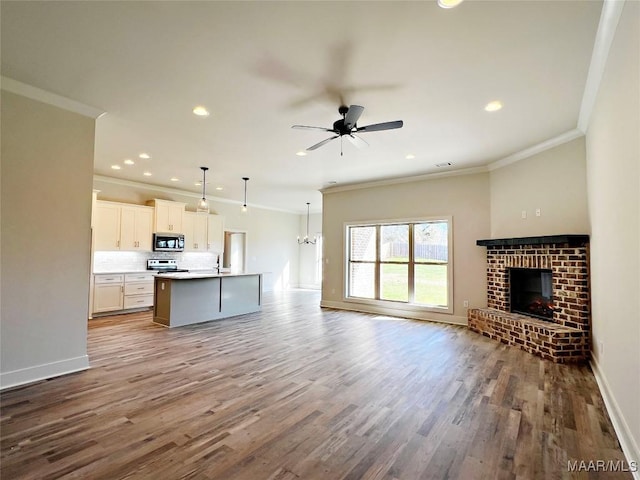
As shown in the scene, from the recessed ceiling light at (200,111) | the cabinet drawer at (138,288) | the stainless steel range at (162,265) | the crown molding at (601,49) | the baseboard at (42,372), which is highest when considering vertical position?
the recessed ceiling light at (200,111)

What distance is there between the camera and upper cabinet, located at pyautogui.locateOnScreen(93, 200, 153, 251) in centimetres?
654

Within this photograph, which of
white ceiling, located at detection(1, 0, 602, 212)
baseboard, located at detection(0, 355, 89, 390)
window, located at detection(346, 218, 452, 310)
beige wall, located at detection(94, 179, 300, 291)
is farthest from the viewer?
beige wall, located at detection(94, 179, 300, 291)

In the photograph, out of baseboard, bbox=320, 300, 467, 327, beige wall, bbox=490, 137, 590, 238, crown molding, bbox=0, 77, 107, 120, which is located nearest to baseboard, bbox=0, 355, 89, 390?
crown molding, bbox=0, 77, 107, 120

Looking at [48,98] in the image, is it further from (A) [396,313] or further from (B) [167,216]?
(A) [396,313]

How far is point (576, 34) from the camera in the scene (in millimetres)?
2322

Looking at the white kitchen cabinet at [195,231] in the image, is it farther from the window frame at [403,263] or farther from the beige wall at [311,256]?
the beige wall at [311,256]

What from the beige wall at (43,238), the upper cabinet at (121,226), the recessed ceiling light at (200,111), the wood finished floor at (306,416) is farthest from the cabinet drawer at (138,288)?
the recessed ceiling light at (200,111)

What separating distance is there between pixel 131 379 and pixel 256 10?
11.3ft

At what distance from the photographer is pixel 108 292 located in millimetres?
6453

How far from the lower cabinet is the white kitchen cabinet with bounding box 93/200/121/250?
67cm

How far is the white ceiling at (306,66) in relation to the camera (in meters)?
2.16

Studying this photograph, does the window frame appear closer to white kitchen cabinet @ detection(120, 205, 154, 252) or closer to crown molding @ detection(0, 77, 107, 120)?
white kitchen cabinet @ detection(120, 205, 154, 252)

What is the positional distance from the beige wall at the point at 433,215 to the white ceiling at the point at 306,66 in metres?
1.38

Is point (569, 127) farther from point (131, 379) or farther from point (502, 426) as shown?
point (131, 379)
